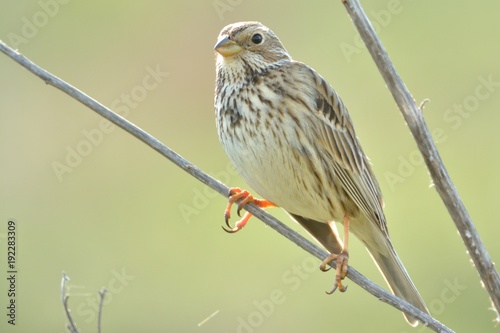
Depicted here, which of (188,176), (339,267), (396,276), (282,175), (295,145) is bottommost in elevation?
(396,276)

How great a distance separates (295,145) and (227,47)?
628 millimetres

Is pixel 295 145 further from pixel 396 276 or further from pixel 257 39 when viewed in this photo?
pixel 396 276

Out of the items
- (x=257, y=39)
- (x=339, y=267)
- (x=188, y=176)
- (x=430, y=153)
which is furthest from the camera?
(x=188, y=176)

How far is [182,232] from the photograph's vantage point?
841 cm

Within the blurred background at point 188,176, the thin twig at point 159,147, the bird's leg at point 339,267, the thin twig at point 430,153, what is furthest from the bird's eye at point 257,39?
the blurred background at point 188,176

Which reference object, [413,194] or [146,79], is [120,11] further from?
[413,194]

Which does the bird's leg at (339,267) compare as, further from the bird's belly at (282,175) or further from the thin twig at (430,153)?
the thin twig at (430,153)

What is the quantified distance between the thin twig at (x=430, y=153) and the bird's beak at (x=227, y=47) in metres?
1.40

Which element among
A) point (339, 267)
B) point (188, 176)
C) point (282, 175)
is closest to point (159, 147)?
point (282, 175)

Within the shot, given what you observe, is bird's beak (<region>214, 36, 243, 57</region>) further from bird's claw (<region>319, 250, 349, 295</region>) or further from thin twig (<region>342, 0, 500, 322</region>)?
thin twig (<region>342, 0, 500, 322</region>)

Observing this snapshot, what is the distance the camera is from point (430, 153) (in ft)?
11.4

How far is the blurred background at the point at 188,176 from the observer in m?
7.41

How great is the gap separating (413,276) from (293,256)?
1073mm

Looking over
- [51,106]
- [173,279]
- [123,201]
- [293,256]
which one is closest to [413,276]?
[293,256]
